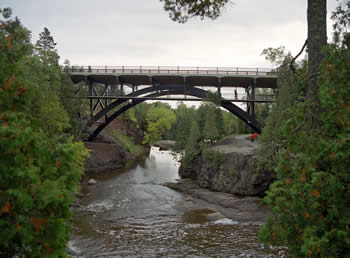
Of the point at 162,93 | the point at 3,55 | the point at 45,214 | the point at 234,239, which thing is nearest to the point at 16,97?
the point at 3,55

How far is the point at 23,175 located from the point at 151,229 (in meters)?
10.1

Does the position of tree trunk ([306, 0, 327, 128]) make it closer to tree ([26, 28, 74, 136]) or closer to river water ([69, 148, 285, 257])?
river water ([69, 148, 285, 257])

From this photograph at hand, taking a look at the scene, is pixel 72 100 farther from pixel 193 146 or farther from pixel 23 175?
pixel 23 175

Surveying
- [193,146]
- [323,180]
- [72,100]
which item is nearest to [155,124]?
[72,100]

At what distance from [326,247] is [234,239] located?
8.08 metres

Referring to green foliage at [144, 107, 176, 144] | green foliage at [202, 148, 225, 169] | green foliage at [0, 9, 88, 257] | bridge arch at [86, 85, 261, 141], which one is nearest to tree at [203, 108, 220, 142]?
green foliage at [202, 148, 225, 169]

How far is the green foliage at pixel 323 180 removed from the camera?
357 cm

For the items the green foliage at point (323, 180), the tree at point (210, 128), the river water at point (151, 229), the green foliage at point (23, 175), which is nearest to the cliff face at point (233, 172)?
the tree at point (210, 128)

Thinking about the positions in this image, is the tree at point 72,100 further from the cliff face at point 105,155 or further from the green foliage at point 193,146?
the green foliage at point 193,146

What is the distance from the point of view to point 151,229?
12.3 metres

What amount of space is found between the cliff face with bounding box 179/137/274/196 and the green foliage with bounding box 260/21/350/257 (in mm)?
13139

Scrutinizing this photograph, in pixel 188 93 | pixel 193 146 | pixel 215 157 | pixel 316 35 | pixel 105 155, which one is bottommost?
pixel 105 155

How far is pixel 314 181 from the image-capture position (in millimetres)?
3484

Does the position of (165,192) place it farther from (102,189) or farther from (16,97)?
(16,97)
